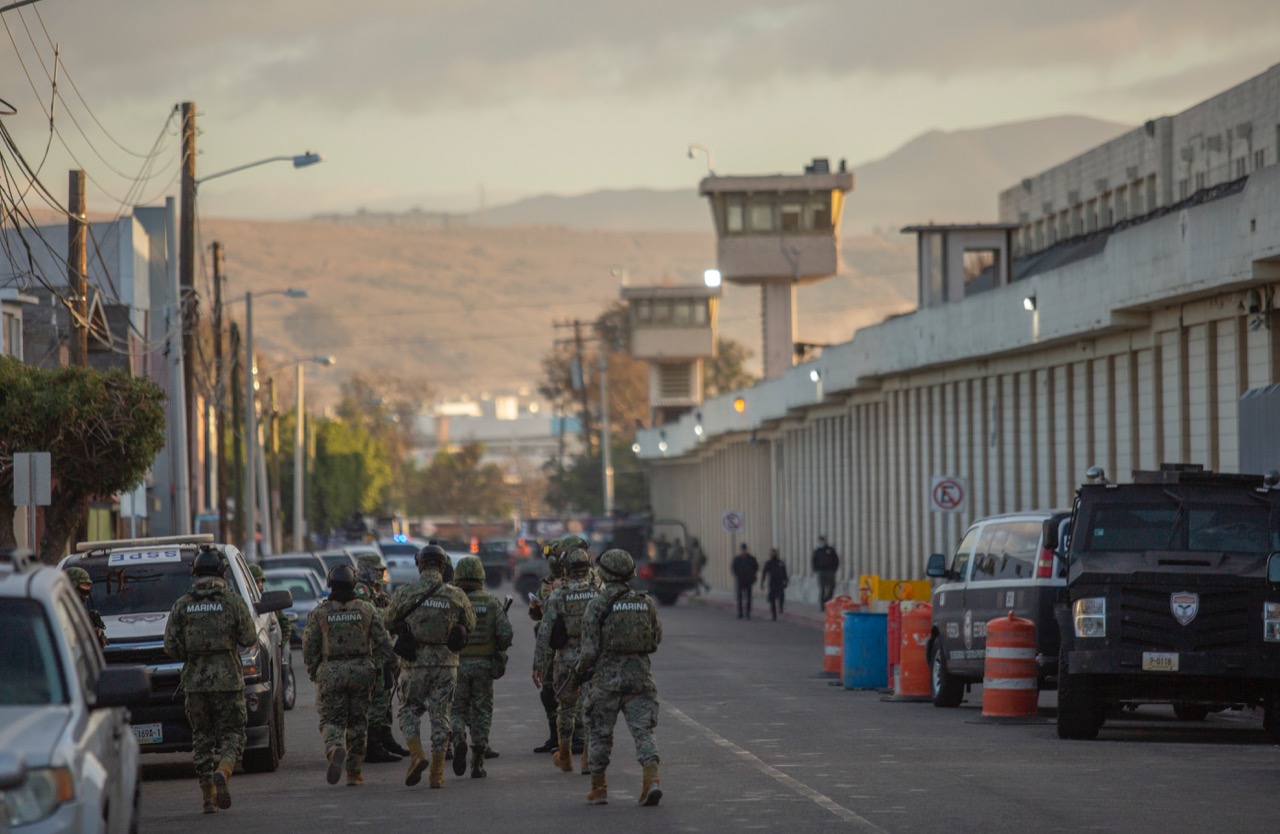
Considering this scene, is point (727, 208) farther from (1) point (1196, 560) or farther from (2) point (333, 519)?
(1) point (1196, 560)

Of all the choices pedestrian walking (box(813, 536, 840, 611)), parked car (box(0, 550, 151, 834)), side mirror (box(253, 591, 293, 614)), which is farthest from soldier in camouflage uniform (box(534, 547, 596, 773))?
pedestrian walking (box(813, 536, 840, 611))

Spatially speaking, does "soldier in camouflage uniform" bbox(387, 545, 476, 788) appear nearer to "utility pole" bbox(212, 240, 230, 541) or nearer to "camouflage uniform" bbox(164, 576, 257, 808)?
"camouflage uniform" bbox(164, 576, 257, 808)

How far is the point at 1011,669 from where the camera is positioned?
21219mm

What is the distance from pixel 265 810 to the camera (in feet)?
47.2

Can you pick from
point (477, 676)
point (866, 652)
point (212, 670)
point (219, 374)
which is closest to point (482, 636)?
point (477, 676)

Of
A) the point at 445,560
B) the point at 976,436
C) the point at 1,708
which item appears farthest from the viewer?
the point at 976,436

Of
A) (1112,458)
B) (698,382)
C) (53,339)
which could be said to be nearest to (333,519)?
(698,382)

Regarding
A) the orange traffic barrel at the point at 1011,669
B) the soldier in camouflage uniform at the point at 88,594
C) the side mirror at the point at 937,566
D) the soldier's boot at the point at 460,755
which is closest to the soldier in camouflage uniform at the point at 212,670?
the soldier's boot at the point at 460,755

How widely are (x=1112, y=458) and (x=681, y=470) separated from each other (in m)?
63.8

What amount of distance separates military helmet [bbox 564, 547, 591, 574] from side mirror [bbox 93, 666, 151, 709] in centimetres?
726

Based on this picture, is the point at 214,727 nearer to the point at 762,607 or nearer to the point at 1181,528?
the point at 1181,528

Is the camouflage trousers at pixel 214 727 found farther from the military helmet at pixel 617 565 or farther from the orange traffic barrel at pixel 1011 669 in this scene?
the orange traffic barrel at pixel 1011 669

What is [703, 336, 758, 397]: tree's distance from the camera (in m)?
157

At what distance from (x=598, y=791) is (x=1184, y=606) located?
6.43m
